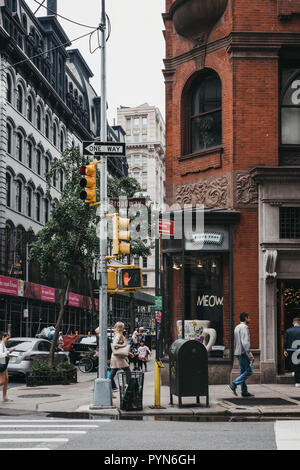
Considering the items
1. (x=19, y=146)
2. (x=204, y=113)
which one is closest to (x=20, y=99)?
(x=19, y=146)

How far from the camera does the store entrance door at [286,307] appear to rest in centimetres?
1852

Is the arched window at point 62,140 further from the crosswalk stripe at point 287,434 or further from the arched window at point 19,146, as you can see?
the crosswalk stripe at point 287,434

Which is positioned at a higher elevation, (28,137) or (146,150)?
(146,150)

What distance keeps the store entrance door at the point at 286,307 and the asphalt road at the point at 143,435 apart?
6.80 metres

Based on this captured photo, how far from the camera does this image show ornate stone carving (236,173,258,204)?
61.6ft

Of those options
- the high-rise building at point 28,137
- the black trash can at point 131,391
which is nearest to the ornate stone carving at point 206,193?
the black trash can at point 131,391

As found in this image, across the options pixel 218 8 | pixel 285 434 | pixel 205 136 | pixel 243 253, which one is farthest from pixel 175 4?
pixel 285 434

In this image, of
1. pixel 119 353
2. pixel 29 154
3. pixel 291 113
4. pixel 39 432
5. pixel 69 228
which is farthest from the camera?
→ pixel 29 154

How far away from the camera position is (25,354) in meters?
23.4

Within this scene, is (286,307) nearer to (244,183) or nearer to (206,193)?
(244,183)

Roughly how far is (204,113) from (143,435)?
40.5 ft

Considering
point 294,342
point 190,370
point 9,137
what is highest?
point 9,137

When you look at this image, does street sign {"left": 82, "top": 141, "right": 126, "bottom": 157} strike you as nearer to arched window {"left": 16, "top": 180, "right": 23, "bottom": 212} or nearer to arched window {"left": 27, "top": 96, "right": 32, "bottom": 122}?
arched window {"left": 16, "top": 180, "right": 23, "bottom": 212}

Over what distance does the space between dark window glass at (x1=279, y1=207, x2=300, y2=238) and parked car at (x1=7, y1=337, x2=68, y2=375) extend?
974cm
